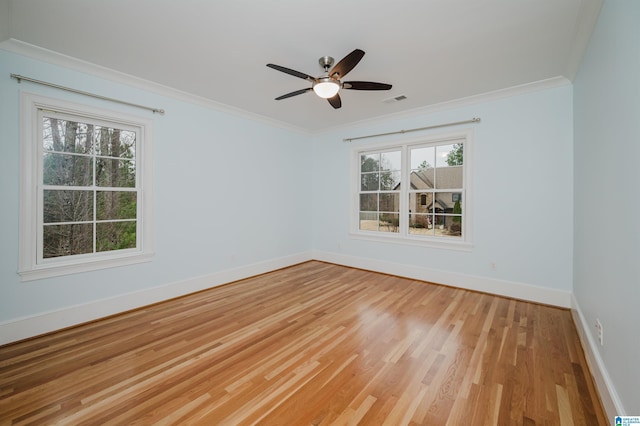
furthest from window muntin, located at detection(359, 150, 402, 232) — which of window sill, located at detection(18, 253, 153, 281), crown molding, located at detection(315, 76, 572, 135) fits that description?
window sill, located at detection(18, 253, 153, 281)

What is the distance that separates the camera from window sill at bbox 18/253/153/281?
252 cm

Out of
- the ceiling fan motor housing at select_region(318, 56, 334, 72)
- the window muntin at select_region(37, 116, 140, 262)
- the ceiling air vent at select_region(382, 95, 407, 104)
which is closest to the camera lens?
the ceiling fan motor housing at select_region(318, 56, 334, 72)

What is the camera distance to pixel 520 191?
135 inches

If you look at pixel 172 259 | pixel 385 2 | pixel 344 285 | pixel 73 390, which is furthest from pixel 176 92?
pixel 344 285

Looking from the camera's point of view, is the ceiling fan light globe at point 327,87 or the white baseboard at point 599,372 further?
the ceiling fan light globe at point 327,87

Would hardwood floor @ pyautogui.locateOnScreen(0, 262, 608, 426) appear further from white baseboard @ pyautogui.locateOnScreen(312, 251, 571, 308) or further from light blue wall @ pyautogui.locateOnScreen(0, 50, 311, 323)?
light blue wall @ pyautogui.locateOnScreen(0, 50, 311, 323)

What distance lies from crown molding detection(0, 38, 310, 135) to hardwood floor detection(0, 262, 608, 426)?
8.98ft

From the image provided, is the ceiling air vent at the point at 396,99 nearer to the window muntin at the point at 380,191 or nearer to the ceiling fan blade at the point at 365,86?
the window muntin at the point at 380,191

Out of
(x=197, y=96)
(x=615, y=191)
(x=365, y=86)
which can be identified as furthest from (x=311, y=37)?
(x=615, y=191)

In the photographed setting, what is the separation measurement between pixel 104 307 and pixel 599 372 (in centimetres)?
450

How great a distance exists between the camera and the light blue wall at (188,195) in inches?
95.4

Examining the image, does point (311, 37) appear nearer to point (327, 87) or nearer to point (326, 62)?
point (326, 62)

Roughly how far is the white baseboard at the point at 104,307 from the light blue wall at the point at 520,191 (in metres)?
3.26

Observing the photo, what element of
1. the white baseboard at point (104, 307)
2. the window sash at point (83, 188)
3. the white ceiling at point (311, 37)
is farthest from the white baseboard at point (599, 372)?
the window sash at point (83, 188)
